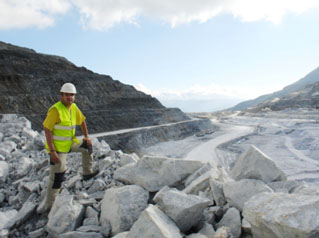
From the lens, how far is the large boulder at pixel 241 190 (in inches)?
126

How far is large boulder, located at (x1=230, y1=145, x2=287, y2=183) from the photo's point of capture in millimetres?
3727

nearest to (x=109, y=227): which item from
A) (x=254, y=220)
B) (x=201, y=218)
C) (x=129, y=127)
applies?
(x=201, y=218)

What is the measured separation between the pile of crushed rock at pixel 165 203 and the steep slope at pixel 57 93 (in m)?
17.1

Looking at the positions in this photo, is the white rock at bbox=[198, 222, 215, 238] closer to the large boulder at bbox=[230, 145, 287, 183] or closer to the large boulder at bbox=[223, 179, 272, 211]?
the large boulder at bbox=[223, 179, 272, 211]

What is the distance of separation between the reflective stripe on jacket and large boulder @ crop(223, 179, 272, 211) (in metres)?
3.07

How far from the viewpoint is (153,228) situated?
7.86 feet

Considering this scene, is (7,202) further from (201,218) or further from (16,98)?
(16,98)

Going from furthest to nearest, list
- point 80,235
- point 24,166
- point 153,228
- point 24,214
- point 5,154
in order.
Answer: point 5,154, point 24,166, point 24,214, point 80,235, point 153,228

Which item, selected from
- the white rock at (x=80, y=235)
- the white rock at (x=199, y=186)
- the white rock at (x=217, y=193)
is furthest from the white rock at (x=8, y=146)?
the white rock at (x=217, y=193)

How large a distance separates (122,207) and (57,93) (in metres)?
24.4

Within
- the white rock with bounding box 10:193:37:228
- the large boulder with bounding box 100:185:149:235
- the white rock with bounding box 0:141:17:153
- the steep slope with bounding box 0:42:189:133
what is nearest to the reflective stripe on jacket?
the white rock with bounding box 10:193:37:228

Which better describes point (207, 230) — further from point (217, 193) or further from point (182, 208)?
point (217, 193)

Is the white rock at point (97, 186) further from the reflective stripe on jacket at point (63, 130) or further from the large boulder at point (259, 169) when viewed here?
the large boulder at point (259, 169)

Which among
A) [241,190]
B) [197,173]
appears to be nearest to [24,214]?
[197,173]
